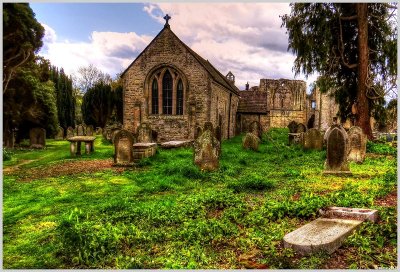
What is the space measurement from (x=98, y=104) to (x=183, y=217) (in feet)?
117

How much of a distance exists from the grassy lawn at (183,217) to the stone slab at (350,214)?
177 millimetres

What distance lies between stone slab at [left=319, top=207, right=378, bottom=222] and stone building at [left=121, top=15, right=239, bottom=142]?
17.0 m

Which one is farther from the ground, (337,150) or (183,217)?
(337,150)

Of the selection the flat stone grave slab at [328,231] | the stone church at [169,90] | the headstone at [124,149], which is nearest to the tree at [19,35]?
the stone church at [169,90]

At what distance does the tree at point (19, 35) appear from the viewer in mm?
16125

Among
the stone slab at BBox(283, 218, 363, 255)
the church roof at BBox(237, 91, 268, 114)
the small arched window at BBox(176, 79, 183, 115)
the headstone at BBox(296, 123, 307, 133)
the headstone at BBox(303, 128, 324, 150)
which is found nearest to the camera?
the stone slab at BBox(283, 218, 363, 255)

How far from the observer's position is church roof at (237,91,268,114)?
1394 inches

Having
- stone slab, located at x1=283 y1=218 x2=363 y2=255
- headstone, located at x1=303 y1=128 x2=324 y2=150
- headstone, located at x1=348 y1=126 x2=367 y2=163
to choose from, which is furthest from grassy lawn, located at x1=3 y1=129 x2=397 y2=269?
headstone, located at x1=303 y1=128 x2=324 y2=150

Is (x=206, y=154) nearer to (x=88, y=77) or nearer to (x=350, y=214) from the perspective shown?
(x=350, y=214)

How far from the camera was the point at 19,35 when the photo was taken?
55.6 ft

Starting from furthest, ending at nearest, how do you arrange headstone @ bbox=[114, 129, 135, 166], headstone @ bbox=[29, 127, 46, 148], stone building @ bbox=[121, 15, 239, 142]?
1. stone building @ bbox=[121, 15, 239, 142]
2. headstone @ bbox=[29, 127, 46, 148]
3. headstone @ bbox=[114, 129, 135, 166]

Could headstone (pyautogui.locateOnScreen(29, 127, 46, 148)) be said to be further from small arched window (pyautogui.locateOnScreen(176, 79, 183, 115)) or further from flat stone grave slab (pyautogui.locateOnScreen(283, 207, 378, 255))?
flat stone grave slab (pyautogui.locateOnScreen(283, 207, 378, 255))

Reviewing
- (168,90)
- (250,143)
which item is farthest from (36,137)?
(250,143)

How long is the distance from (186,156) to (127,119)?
9.46 m
